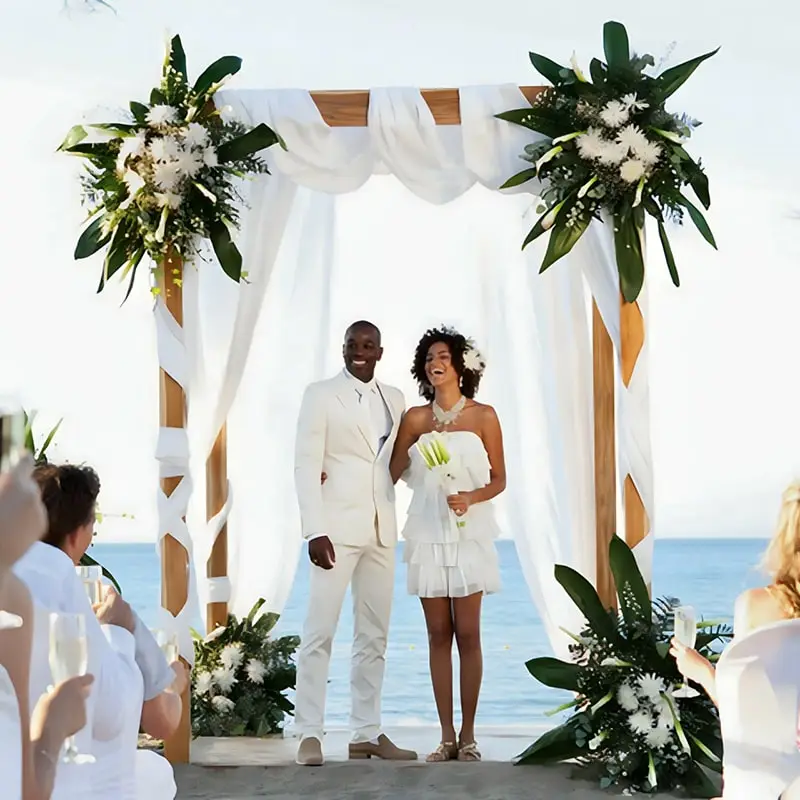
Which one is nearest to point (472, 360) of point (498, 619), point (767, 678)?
point (767, 678)

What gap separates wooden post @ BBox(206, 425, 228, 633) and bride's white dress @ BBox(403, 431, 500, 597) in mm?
1127

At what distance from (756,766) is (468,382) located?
2957mm

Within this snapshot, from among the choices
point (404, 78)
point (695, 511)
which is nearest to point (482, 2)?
point (404, 78)

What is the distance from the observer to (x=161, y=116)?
5414 millimetres

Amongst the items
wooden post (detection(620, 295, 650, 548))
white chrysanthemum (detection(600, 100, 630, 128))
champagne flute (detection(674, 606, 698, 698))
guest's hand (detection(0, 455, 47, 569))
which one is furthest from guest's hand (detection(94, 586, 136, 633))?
white chrysanthemum (detection(600, 100, 630, 128))

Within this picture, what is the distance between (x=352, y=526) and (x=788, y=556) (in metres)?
2.77

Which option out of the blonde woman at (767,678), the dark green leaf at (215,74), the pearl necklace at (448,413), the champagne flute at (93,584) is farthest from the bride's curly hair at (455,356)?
the champagne flute at (93,584)

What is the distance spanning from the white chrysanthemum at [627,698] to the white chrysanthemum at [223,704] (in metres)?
1.87

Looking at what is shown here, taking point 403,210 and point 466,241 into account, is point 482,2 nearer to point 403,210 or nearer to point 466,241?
point 403,210

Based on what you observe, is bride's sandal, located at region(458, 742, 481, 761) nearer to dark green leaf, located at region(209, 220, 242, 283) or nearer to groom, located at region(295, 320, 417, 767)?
groom, located at region(295, 320, 417, 767)

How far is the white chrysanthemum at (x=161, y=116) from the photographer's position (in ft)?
17.8

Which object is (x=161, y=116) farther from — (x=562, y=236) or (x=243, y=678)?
(x=243, y=678)

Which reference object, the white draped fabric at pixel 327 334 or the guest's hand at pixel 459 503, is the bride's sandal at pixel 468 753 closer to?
the white draped fabric at pixel 327 334

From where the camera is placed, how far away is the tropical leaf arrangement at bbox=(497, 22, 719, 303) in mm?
5375
